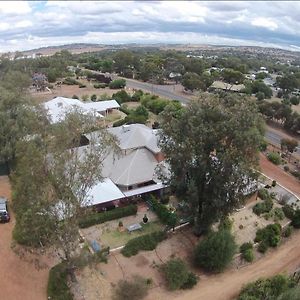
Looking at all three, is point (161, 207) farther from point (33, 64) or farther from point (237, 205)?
point (33, 64)

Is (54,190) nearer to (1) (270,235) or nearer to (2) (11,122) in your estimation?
(1) (270,235)

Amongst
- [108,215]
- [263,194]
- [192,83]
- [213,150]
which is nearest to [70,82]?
[192,83]

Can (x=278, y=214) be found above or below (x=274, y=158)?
above

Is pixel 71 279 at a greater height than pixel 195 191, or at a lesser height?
lesser

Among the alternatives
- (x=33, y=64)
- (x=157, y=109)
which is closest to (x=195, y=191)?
(x=157, y=109)

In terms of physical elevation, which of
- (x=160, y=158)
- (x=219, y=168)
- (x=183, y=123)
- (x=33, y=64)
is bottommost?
(x=33, y=64)

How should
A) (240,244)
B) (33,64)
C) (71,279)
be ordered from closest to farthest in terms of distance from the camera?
(71,279) < (240,244) < (33,64)

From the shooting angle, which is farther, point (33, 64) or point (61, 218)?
point (33, 64)

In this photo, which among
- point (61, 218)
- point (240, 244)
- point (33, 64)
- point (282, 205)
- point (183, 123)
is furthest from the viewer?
point (33, 64)
